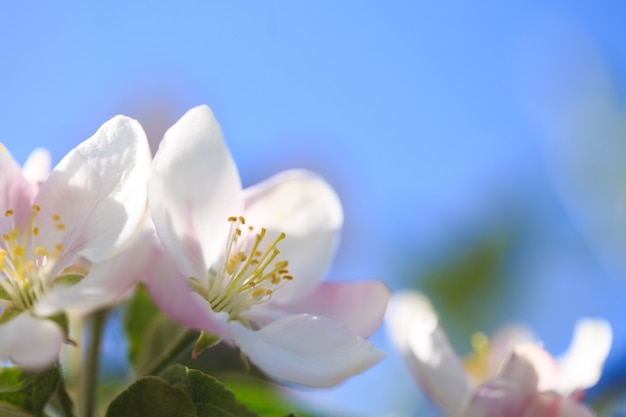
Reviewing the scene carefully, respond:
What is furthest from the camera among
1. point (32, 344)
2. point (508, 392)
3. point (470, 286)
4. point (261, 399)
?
point (470, 286)

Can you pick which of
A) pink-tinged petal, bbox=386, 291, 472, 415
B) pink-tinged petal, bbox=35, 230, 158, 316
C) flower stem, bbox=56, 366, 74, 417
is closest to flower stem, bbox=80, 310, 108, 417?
flower stem, bbox=56, 366, 74, 417

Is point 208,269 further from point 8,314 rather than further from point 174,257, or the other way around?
point 8,314

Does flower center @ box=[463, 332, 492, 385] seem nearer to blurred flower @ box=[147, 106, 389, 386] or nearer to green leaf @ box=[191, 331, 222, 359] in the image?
blurred flower @ box=[147, 106, 389, 386]

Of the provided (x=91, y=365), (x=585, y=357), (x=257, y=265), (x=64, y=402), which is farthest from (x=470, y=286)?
(x=64, y=402)

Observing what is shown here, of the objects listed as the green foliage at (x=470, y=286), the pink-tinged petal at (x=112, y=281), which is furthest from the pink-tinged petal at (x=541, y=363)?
the green foliage at (x=470, y=286)

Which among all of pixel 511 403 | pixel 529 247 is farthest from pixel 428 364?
pixel 529 247

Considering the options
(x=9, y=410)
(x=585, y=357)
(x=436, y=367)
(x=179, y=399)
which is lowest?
(x=9, y=410)
